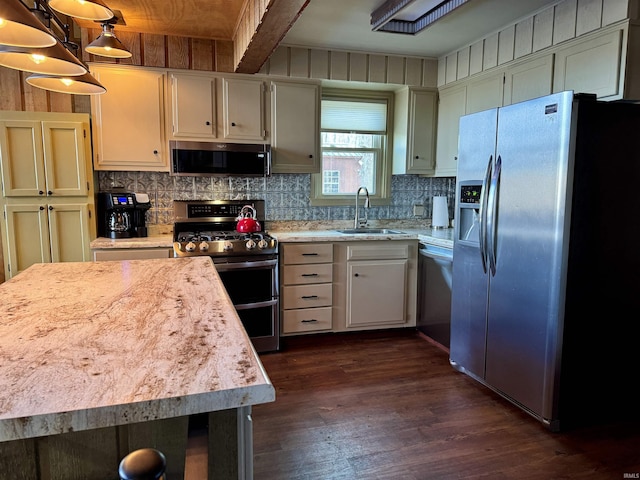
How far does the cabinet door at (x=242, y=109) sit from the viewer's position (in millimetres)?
3416

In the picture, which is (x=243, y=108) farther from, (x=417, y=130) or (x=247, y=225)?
(x=417, y=130)

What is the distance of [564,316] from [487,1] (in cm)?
196

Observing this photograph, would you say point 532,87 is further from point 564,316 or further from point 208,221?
point 208,221

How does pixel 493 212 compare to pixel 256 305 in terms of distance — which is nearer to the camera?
pixel 493 212

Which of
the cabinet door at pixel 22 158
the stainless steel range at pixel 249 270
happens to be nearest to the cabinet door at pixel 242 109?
the stainless steel range at pixel 249 270

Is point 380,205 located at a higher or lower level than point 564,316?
higher

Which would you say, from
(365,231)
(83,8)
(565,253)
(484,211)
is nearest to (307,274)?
(365,231)

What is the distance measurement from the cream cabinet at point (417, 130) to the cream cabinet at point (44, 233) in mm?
2675

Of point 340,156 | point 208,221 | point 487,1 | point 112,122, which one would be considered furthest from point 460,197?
point 112,122

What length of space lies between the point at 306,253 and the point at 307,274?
17 cm

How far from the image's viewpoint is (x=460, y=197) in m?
2.86

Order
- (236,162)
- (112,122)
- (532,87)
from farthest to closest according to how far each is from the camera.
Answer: (236,162) → (112,122) → (532,87)

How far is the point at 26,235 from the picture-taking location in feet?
9.79

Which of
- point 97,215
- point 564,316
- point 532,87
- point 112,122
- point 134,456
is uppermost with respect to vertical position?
point 532,87
